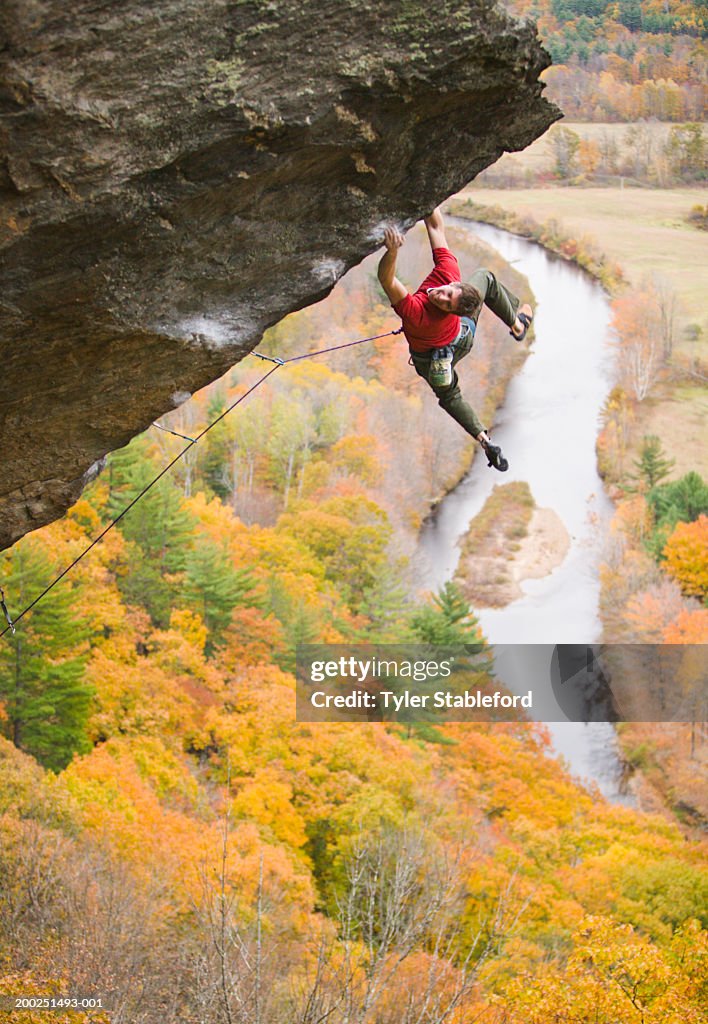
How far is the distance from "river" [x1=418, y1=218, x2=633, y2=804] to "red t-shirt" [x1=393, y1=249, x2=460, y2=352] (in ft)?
121

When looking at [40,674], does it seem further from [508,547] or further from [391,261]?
[508,547]

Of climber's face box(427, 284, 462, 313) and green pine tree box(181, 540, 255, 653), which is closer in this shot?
climber's face box(427, 284, 462, 313)

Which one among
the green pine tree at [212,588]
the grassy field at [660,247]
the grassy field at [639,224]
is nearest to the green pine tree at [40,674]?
the green pine tree at [212,588]

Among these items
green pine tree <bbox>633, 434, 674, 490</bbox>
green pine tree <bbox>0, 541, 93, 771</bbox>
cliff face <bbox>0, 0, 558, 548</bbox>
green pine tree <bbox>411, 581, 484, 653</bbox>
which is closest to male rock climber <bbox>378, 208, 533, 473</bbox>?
cliff face <bbox>0, 0, 558, 548</bbox>

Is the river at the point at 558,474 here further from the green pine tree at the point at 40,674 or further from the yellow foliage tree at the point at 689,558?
the green pine tree at the point at 40,674

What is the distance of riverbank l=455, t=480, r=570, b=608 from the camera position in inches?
2219

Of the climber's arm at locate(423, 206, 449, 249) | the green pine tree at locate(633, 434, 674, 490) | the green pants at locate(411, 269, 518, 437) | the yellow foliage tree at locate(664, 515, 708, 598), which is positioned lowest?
the green pants at locate(411, 269, 518, 437)

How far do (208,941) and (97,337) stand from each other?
11.4 m

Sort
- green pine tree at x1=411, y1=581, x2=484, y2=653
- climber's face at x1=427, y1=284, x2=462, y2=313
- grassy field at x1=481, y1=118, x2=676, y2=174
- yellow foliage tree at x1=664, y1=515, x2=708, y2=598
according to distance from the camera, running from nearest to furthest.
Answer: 1. climber's face at x1=427, y1=284, x2=462, y2=313
2. green pine tree at x1=411, y1=581, x2=484, y2=653
3. yellow foliage tree at x1=664, y1=515, x2=708, y2=598
4. grassy field at x1=481, y1=118, x2=676, y2=174

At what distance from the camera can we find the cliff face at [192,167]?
16.7 feet

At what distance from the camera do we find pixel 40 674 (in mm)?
27359

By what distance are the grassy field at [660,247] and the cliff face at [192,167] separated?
5712cm

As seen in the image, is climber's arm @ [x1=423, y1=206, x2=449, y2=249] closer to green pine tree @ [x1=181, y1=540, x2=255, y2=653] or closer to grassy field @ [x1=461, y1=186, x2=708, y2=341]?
green pine tree @ [x1=181, y1=540, x2=255, y2=653]

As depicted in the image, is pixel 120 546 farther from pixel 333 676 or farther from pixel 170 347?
pixel 170 347
